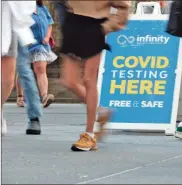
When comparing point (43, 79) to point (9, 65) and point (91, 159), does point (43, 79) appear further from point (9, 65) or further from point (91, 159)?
point (91, 159)

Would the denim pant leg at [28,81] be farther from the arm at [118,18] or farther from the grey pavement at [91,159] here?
the arm at [118,18]

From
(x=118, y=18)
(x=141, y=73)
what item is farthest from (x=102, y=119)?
(x=141, y=73)

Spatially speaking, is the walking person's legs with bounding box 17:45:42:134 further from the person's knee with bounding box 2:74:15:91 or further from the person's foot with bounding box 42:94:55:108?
the person's foot with bounding box 42:94:55:108

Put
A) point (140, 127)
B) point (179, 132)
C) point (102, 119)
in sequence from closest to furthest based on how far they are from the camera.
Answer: point (102, 119), point (179, 132), point (140, 127)

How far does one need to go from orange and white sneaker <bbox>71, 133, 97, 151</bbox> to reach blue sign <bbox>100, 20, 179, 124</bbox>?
5.82 feet

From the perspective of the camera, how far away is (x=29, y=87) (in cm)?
779

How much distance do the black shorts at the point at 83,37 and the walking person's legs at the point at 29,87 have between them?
1.25 metres

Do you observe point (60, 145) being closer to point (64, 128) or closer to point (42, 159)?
point (42, 159)

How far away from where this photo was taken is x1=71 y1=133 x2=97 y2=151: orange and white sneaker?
6.51 m

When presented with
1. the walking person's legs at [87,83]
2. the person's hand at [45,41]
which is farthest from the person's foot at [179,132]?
the person's hand at [45,41]

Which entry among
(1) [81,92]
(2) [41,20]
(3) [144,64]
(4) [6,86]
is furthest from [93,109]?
(2) [41,20]

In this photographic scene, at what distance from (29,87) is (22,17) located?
107 inches

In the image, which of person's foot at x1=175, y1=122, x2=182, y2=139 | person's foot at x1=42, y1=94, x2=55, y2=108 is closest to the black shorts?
person's foot at x1=175, y1=122, x2=182, y2=139

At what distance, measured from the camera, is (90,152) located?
6.48 metres
